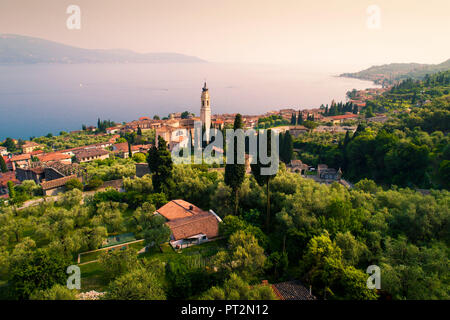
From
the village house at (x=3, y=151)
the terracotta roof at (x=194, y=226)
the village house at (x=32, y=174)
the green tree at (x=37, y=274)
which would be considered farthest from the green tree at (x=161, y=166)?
the village house at (x=3, y=151)

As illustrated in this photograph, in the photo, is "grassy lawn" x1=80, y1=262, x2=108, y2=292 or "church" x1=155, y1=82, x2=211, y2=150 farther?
"church" x1=155, y1=82, x2=211, y2=150

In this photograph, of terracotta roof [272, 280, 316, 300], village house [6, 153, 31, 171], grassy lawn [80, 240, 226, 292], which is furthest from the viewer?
village house [6, 153, 31, 171]

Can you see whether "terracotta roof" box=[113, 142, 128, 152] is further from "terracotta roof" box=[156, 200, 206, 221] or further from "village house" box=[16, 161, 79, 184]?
"terracotta roof" box=[156, 200, 206, 221]

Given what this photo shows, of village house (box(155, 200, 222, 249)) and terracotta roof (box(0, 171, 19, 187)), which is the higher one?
village house (box(155, 200, 222, 249))

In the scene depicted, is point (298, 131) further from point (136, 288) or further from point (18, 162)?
point (18, 162)

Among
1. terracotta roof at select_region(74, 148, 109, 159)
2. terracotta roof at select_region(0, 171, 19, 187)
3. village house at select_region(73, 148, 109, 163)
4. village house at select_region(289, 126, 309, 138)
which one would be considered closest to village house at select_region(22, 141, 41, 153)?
terracotta roof at select_region(74, 148, 109, 159)
